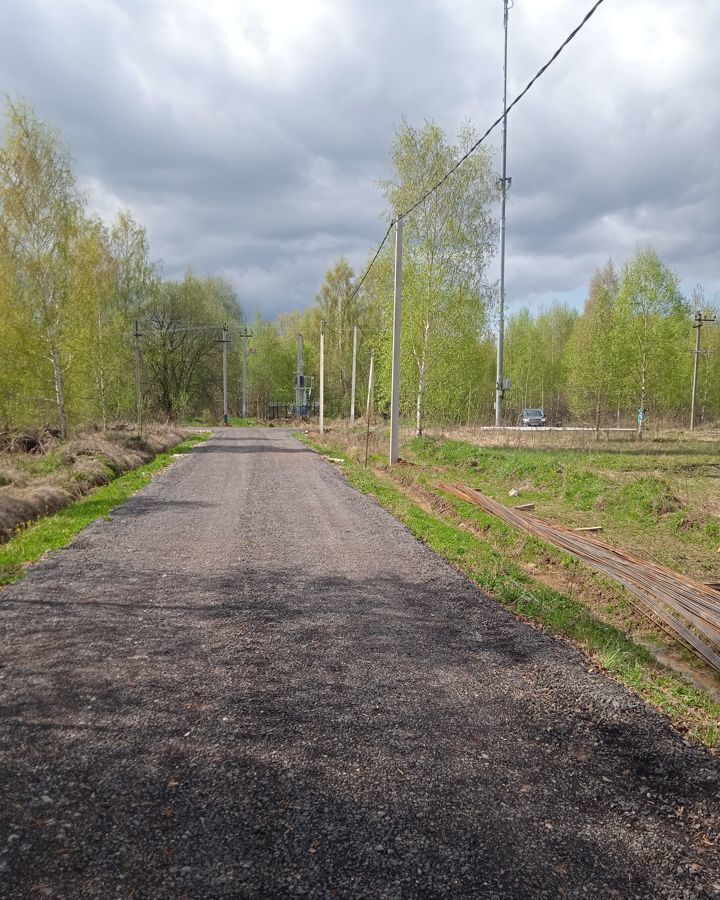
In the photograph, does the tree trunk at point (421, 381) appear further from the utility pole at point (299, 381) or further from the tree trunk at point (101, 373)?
the utility pole at point (299, 381)

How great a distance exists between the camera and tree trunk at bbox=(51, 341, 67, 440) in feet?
67.1

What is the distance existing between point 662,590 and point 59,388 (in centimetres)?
2021

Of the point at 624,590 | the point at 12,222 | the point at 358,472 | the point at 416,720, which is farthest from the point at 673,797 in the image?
the point at 12,222

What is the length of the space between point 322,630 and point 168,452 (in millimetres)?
20090

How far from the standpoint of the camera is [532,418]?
49750 millimetres

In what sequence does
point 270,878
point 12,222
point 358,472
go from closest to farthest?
1. point 270,878
2. point 358,472
3. point 12,222

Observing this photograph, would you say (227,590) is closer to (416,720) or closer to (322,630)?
(322,630)

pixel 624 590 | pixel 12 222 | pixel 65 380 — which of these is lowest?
pixel 624 590

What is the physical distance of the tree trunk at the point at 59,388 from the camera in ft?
67.1

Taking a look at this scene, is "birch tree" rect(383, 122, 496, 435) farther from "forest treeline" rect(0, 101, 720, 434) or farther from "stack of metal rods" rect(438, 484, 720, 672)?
"stack of metal rods" rect(438, 484, 720, 672)

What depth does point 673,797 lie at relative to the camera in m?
3.01

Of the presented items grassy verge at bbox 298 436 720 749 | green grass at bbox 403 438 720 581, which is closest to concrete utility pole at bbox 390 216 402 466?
green grass at bbox 403 438 720 581

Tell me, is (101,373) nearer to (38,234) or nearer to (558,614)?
(38,234)

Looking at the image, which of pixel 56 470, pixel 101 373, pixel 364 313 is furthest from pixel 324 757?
pixel 364 313
